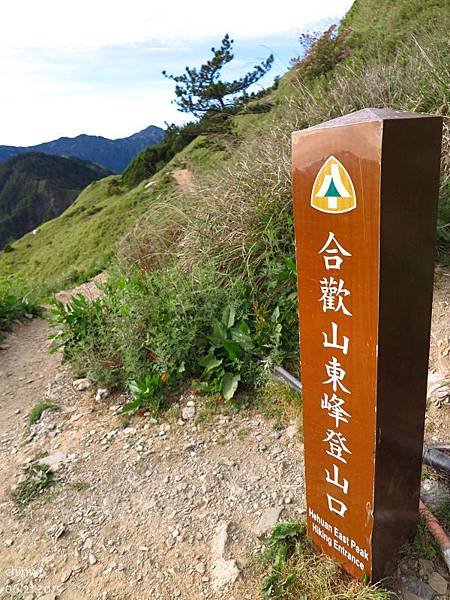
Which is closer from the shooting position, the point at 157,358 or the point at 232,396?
the point at 232,396

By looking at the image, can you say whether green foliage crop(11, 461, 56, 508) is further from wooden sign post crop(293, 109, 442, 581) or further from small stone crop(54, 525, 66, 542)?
wooden sign post crop(293, 109, 442, 581)

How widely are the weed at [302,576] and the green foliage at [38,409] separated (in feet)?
7.40

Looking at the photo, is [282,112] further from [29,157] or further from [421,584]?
[29,157]

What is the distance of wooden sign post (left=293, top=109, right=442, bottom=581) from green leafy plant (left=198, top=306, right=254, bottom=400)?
1374 millimetres

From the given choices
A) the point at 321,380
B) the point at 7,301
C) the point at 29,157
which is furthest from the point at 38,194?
the point at 321,380

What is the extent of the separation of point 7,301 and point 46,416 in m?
2.79

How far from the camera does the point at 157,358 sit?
346 centimetres

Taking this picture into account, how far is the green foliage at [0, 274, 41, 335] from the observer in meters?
5.55

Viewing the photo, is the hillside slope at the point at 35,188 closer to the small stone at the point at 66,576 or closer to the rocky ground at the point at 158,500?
the rocky ground at the point at 158,500

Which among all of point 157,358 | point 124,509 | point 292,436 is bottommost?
point 124,509

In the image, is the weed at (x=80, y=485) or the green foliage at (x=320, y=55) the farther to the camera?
the green foliage at (x=320, y=55)

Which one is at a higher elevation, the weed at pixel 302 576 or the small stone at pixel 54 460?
the weed at pixel 302 576

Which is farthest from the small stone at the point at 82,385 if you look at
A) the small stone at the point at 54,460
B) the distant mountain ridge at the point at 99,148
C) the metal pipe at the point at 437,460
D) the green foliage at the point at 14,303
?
the distant mountain ridge at the point at 99,148

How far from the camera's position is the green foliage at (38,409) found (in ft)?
11.5
